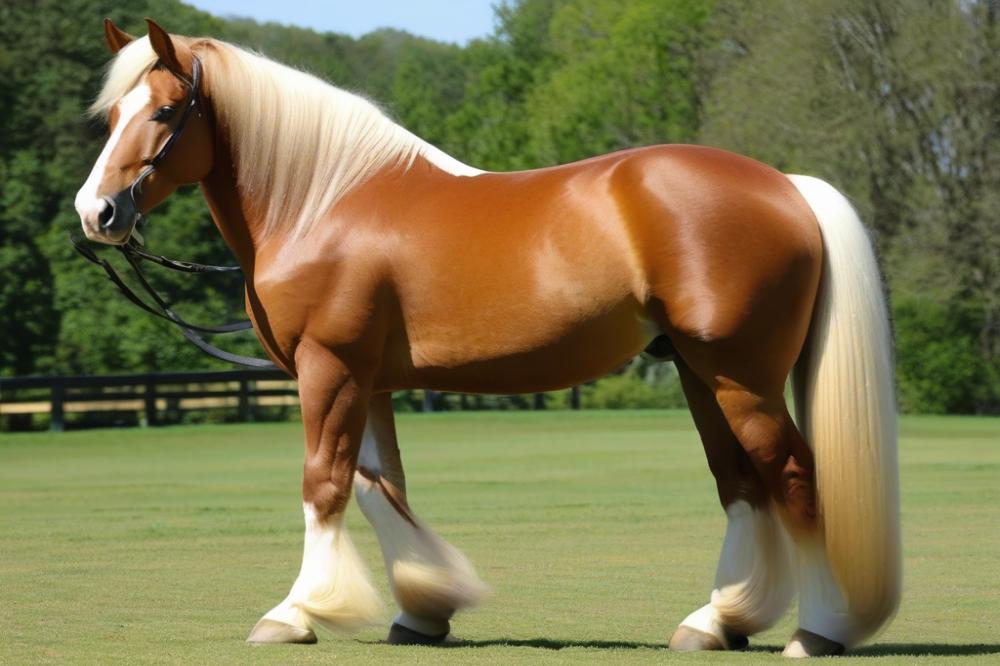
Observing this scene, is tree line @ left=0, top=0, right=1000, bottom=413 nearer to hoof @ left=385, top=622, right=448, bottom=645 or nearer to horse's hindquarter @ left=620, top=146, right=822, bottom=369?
hoof @ left=385, top=622, right=448, bottom=645

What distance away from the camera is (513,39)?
6544 cm

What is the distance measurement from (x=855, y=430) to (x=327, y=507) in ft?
6.75

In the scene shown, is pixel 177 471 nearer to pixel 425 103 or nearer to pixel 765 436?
pixel 765 436

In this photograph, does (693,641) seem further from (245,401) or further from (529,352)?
(245,401)

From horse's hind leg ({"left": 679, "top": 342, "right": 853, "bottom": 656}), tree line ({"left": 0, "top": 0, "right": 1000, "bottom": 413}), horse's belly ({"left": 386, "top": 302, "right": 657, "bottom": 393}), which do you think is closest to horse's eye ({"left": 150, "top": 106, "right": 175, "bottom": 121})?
horse's belly ({"left": 386, "top": 302, "right": 657, "bottom": 393})

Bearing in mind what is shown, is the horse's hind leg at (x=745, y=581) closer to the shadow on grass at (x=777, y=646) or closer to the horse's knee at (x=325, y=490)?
the shadow on grass at (x=777, y=646)

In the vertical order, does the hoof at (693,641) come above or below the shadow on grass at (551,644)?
above

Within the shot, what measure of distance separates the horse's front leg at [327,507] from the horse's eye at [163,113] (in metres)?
1.09

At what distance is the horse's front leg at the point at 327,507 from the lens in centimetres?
613

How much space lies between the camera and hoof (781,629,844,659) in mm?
5852

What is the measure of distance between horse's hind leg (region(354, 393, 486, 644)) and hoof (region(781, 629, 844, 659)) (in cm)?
133

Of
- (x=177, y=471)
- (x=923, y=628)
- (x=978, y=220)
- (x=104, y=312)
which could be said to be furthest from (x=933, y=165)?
(x=923, y=628)

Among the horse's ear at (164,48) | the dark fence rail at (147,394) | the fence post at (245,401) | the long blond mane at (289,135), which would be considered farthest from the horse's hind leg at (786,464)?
the fence post at (245,401)

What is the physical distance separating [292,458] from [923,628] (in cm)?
1600
